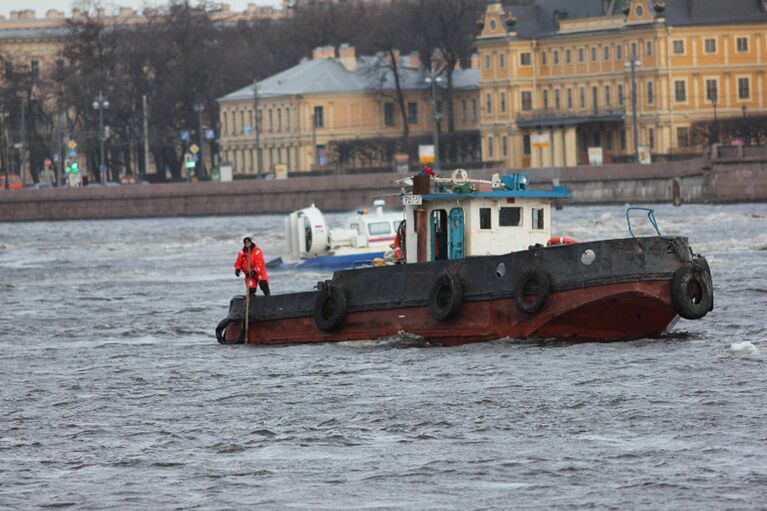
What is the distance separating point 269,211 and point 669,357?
92.5 metres

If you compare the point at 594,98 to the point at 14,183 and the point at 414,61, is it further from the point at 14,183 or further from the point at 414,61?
the point at 14,183

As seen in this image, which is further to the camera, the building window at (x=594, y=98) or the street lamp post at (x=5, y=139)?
the street lamp post at (x=5, y=139)

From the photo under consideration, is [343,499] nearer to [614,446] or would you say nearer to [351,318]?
[614,446]

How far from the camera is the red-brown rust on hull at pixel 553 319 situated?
111ft

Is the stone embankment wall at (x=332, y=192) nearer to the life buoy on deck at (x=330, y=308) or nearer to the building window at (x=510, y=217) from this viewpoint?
the building window at (x=510, y=217)

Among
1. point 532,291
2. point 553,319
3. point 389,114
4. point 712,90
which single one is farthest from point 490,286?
point 389,114

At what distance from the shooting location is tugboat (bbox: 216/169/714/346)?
33531 millimetres

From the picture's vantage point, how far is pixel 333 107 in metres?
158

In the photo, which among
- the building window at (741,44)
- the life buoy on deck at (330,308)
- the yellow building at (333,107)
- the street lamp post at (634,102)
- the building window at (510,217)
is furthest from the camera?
the yellow building at (333,107)

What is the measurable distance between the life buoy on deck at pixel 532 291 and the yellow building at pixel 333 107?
11913 cm

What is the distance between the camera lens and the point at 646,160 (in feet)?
407

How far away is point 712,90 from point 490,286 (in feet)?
343

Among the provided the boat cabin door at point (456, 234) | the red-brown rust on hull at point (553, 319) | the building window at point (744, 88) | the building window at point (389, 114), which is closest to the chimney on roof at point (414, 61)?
the building window at point (389, 114)

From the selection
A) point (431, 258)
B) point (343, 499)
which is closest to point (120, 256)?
point (431, 258)
